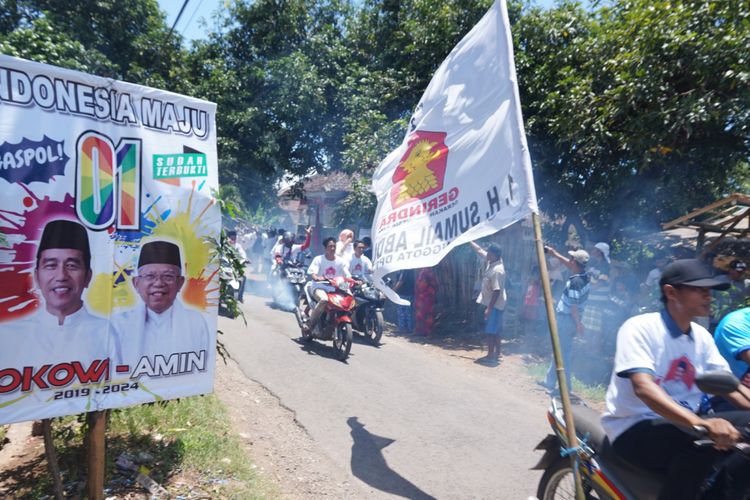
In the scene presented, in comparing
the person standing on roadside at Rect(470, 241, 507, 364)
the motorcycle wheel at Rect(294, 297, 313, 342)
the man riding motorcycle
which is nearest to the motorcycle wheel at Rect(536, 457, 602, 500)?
the person standing on roadside at Rect(470, 241, 507, 364)

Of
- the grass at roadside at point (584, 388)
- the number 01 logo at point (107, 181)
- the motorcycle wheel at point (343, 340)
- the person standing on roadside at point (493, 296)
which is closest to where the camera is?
the number 01 logo at point (107, 181)

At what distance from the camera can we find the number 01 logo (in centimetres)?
321

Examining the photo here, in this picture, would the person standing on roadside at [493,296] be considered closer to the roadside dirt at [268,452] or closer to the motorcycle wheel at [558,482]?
the roadside dirt at [268,452]

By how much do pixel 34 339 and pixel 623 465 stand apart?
127 inches

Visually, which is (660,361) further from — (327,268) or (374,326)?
(374,326)

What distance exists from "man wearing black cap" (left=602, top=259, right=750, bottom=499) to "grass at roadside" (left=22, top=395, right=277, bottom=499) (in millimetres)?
2494

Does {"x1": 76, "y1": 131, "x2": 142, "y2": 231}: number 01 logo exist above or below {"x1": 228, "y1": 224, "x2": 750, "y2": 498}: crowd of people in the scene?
above

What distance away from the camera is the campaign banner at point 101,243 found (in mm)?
3002

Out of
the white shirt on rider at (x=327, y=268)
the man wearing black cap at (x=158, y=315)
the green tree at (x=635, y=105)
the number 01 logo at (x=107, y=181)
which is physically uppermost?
the green tree at (x=635, y=105)

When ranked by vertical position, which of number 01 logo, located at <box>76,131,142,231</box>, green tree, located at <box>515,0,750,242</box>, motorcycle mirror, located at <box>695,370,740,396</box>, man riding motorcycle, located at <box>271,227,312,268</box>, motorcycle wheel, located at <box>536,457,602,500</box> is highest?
green tree, located at <box>515,0,750,242</box>

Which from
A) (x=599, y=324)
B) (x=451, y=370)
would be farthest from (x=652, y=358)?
(x=599, y=324)

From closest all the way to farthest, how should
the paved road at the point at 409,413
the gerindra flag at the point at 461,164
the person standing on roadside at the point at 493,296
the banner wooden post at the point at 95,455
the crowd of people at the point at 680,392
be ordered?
the crowd of people at the point at 680,392 < the banner wooden post at the point at 95,455 < the gerindra flag at the point at 461,164 < the paved road at the point at 409,413 < the person standing on roadside at the point at 493,296

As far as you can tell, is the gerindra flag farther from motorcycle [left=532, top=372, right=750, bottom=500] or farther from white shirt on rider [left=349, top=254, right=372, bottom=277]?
white shirt on rider [left=349, top=254, right=372, bottom=277]

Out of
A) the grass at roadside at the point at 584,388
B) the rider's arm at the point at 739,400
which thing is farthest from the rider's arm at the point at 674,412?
the grass at roadside at the point at 584,388
